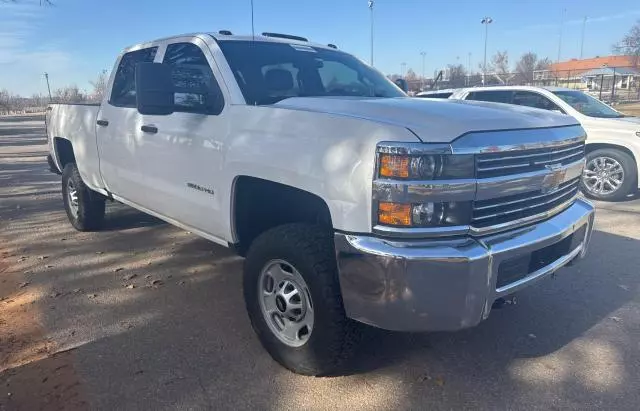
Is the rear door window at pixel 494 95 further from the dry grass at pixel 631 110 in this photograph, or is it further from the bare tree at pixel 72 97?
the dry grass at pixel 631 110

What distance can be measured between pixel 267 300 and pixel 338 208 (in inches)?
36.0

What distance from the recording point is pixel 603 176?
7777 mm

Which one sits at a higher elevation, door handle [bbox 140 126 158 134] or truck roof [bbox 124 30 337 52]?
truck roof [bbox 124 30 337 52]

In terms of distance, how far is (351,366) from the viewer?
9.87 feet

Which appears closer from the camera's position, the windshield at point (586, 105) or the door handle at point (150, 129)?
the door handle at point (150, 129)

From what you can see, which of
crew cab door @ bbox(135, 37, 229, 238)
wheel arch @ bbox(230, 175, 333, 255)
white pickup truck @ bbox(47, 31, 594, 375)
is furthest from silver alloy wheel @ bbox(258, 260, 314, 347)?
crew cab door @ bbox(135, 37, 229, 238)

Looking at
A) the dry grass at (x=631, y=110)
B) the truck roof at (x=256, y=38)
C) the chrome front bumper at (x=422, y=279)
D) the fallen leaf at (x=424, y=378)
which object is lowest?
the fallen leaf at (x=424, y=378)

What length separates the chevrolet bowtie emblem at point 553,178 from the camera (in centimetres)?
284

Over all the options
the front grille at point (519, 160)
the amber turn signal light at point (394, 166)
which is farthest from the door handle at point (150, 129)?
the front grille at point (519, 160)

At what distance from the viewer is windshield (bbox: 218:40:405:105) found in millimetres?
3516

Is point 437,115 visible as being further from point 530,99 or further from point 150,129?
point 530,99

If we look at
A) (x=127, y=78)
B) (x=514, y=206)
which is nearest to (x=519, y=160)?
(x=514, y=206)

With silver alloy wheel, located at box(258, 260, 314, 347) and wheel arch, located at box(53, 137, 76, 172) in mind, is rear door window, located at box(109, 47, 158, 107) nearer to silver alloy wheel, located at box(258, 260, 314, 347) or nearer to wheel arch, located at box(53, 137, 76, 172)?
wheel arch, located at box(53, 137, 76, 172)

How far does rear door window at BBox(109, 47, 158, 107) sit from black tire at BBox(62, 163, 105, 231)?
4.53 ft
